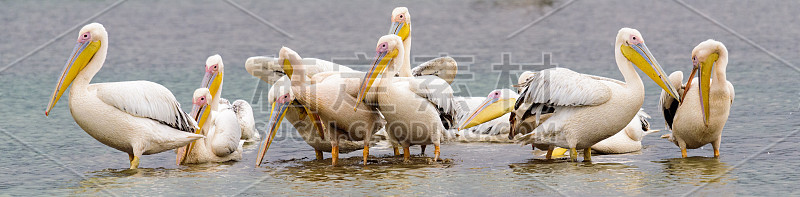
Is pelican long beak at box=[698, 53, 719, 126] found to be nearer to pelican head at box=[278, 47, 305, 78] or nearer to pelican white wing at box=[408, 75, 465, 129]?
pelican white wing at box=[408, 75, 465, 129]

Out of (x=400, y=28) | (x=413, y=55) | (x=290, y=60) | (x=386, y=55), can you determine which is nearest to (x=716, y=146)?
(x=386, y=55)

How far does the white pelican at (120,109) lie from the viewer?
6.46m

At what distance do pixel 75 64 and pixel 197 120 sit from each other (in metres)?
0.88

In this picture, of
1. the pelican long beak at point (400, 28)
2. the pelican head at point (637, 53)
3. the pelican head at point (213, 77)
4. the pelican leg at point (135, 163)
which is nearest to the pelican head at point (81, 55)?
the pelican leg at point (135, 163)

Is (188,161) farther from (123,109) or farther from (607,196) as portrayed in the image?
(607,196)

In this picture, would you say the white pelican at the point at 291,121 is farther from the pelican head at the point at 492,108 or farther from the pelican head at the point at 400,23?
the pelican head at the point at 400,23

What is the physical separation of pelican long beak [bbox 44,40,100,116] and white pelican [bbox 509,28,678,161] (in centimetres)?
283

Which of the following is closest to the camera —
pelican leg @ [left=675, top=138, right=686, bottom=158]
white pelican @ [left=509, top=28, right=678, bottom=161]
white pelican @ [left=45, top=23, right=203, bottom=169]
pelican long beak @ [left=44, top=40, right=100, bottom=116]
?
white pelican @ [left=509, top=28, right=678, bottom=161]

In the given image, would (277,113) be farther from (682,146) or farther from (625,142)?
(682,146)

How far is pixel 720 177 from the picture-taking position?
5723mm

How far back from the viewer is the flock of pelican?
6383 mm

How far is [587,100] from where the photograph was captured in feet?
20.7

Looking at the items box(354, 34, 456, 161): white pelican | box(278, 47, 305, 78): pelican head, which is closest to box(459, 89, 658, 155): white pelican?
box(354, 34, 456, 161): white pelican

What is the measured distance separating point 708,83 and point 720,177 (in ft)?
2.75
